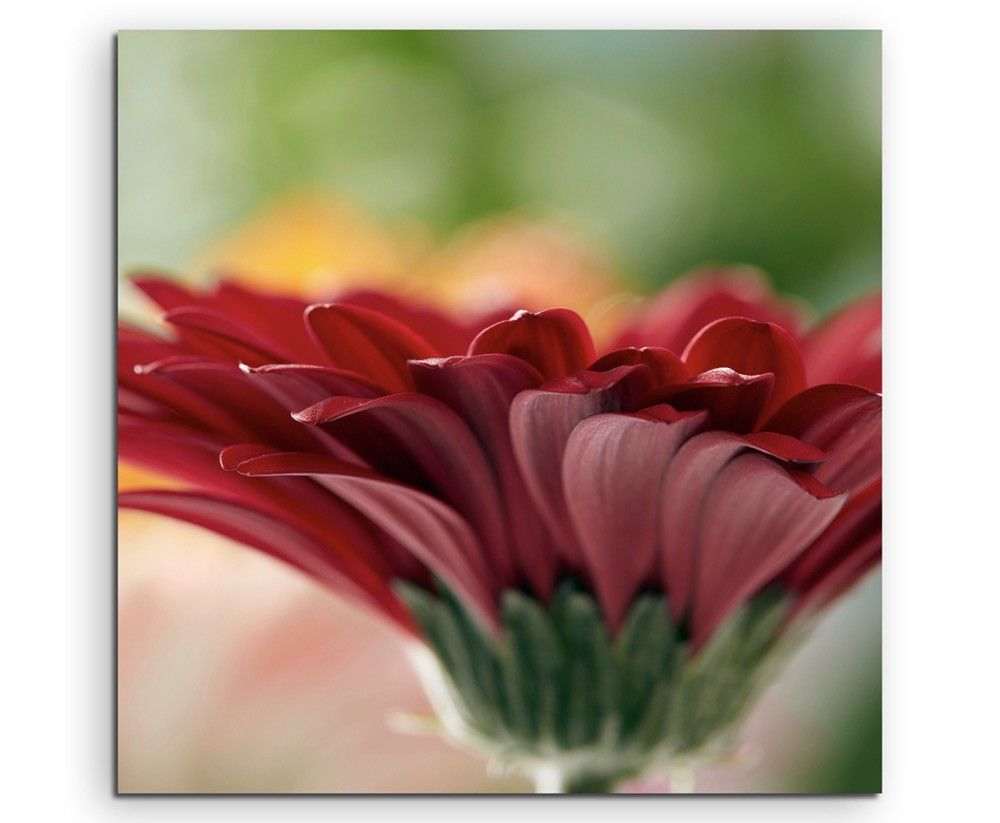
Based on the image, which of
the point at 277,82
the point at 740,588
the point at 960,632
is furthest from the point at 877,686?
the point at 277,82

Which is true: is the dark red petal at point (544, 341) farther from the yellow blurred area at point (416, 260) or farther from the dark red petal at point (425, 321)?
the yellow blurred area at point (416, 260)

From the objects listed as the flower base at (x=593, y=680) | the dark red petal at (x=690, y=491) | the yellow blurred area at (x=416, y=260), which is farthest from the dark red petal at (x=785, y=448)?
the yellow blurred area at (x=416, y=260)

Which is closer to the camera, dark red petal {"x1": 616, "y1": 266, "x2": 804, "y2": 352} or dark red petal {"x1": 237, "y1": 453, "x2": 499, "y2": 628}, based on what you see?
dark red petal {"x1": 237, "y1": 453, "x2": 499, "y2": 628}

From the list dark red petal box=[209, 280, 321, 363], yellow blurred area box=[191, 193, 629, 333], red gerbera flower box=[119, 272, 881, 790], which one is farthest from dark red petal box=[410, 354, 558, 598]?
yellow blurred area box=[191, 193, 629, 333]

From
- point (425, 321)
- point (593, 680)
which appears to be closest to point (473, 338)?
point (425, 321)

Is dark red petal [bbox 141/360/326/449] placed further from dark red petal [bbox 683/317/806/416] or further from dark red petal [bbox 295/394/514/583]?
dark red petal [bbox 683/317/806/416]

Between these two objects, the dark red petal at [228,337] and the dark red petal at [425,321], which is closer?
the dark red petal at [228,337]
